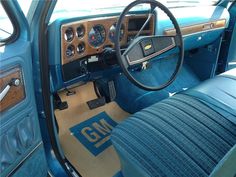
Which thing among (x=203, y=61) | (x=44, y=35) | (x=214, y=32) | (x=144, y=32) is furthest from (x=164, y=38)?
(x=203, y=61)

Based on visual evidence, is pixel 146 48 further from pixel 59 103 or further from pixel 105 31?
pixel 59 103

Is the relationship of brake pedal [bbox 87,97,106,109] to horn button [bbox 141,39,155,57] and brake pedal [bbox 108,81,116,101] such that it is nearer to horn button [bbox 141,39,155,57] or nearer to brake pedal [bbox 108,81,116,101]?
brake pedal [bbox 108,81,116,101]

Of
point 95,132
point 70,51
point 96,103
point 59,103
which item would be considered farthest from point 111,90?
point 70,51

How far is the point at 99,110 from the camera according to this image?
211 centimetres

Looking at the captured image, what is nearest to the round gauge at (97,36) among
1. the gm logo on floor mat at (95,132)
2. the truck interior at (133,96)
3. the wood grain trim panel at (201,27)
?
the truck interior at (133,96)

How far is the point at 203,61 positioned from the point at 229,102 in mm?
1357

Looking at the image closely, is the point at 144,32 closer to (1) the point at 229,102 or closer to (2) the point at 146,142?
(1) the point at 229,102

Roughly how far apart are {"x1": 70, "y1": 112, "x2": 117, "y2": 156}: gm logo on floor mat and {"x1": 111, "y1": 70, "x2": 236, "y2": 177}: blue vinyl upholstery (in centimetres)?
56

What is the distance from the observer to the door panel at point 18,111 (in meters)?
0.98

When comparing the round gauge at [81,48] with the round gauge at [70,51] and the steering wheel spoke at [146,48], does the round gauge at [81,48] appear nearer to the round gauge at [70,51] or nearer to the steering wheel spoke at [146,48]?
the round gauge at [70,51]

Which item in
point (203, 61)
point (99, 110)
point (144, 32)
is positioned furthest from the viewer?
point (203, 61)

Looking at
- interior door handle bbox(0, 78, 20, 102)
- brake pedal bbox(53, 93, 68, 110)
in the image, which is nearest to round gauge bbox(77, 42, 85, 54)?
brake pedal bbox(53, 93, 68, 110)

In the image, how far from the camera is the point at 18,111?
1.06 m

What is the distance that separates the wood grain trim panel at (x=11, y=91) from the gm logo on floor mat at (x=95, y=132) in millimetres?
878
